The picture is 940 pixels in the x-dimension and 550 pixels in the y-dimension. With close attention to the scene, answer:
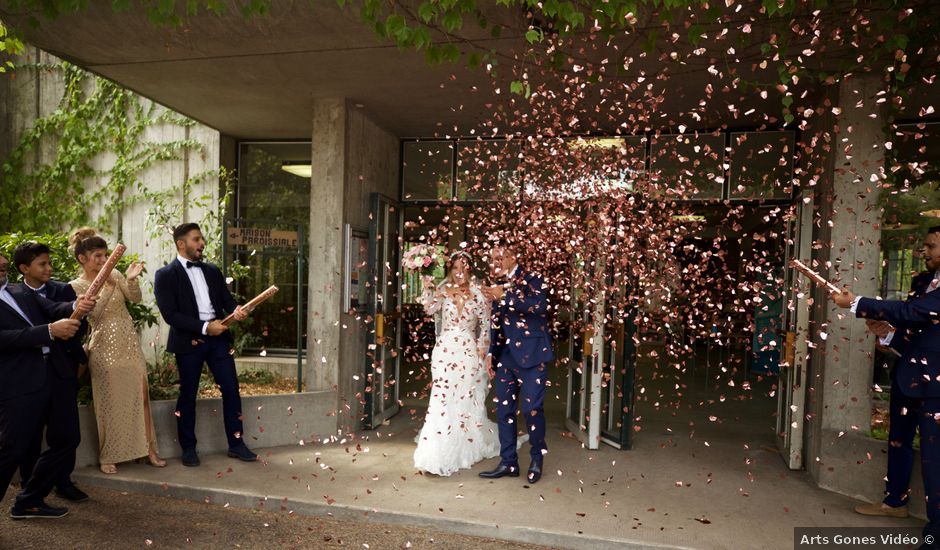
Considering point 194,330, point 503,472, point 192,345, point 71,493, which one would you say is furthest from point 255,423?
point 503,472

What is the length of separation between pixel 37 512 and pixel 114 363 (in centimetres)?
114

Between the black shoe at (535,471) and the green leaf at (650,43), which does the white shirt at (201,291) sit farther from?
the green leaf at (650,43)

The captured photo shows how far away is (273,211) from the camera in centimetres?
827

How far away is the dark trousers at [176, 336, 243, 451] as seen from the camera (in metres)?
5.13

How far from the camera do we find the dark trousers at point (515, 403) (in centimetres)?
486

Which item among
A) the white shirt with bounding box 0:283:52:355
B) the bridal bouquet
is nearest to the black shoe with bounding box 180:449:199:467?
the white shirt with bounding box 0:283:52:355

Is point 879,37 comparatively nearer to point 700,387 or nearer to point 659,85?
point 659,85

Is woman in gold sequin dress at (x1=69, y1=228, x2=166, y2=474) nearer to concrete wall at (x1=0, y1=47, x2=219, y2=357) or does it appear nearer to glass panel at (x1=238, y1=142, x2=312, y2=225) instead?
concrete wall at (x1=0, y1=47, x2=219, y2=357)

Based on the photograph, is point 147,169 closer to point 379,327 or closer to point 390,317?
point 390,317

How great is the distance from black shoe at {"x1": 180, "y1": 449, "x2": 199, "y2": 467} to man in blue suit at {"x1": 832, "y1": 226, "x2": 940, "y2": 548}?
194 inches

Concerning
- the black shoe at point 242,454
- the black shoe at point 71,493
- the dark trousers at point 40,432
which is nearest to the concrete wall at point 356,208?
the black shoe at point 242,454

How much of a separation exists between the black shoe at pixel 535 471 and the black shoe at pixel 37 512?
129 inches

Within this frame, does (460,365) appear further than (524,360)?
Yes

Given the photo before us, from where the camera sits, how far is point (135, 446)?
4.95 meters
